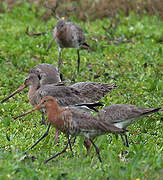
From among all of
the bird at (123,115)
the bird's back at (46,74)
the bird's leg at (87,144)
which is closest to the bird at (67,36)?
the bird's back at (46,74)

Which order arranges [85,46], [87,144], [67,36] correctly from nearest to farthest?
[87,144] < [67,36] < [85,46]

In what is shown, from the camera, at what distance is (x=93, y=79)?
8.48m

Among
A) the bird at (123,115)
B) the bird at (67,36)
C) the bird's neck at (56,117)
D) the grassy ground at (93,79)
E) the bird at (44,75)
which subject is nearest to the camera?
the grassy ground at (93,79)

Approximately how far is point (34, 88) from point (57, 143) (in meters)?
1.06

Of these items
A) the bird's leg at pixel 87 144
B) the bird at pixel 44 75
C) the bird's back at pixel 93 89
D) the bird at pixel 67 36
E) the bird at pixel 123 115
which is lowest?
the bird's leg at pixel 87 144

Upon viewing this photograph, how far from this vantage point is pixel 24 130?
657 cm

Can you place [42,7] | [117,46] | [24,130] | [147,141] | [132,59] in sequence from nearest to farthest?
[147,141], [24,130], [132,59], [117,46], [42,7]

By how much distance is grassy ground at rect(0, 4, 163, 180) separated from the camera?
467 centimetres

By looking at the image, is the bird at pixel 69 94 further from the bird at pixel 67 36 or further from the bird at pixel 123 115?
the bird at pixel 67 36

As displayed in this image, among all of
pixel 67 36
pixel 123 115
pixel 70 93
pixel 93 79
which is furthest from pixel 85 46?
pixel 123 115

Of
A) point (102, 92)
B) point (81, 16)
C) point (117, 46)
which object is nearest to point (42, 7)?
point (81, 16)

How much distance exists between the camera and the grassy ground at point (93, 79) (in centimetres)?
467

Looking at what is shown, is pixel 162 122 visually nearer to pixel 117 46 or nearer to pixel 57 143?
pixel 57 143

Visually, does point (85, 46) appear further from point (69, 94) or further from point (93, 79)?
point (69, 94)
